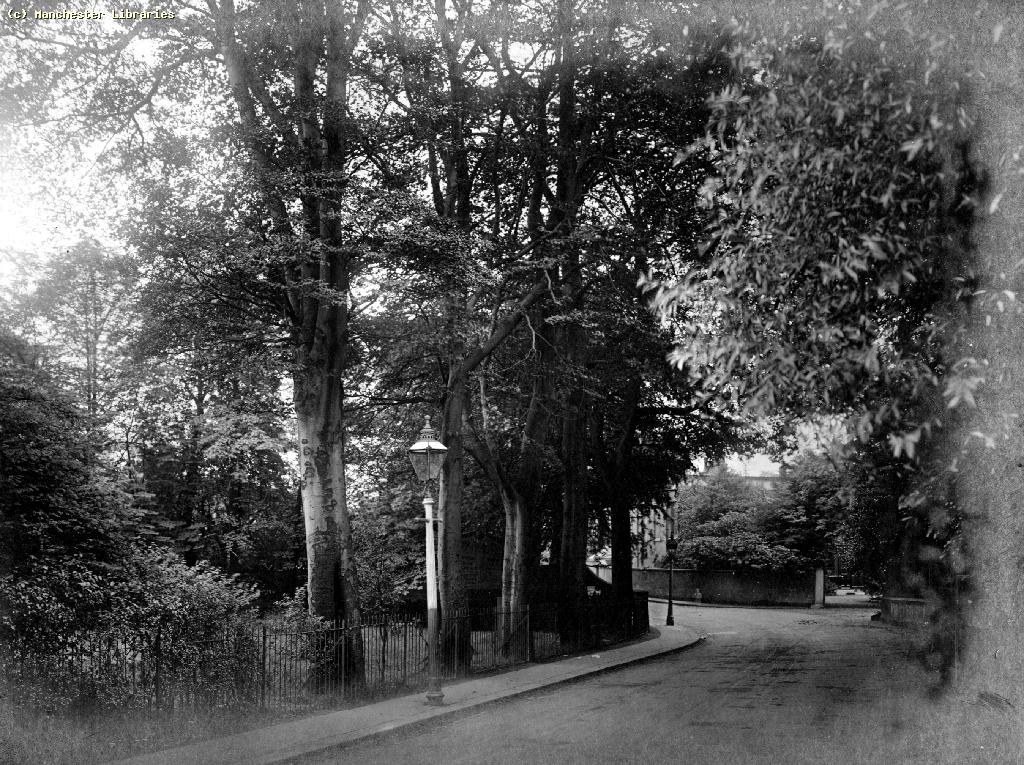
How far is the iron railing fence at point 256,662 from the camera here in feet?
31.4

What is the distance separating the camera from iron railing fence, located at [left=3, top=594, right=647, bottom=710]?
9570mm

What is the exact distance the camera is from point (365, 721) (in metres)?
11.6

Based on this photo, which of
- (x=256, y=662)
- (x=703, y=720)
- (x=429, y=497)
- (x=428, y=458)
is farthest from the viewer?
(x=429, y=497)

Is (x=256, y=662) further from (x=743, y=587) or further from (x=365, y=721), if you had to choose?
(x=743, y=587)

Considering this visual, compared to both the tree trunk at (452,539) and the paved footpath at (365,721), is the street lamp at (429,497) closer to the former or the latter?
the paved footpath at (365,721)

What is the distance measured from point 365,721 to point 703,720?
429 centimetres

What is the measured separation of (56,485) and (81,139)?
7215mm

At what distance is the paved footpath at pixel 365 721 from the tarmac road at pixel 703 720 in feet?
0.78

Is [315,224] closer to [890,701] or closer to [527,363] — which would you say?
[527,363]

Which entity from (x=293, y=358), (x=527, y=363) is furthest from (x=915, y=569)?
(x=293, y=358)

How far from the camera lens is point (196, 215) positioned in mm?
12438

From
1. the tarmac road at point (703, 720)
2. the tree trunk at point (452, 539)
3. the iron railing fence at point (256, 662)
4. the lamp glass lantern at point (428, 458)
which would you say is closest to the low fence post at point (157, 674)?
the iron railing fence at point (256, 662)

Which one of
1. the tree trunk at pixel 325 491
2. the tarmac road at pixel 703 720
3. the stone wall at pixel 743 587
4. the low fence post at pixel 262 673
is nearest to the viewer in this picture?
the tarmac road at pixel 703 720

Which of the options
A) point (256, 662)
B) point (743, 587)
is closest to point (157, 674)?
point (256, 662)
